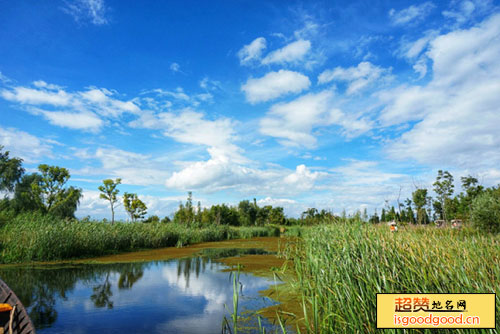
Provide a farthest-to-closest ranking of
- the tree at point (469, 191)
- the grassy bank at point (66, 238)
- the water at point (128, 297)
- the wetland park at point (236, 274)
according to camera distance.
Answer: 1. the tree at point (469, 191)
2. the grassy bank at point (66, 238)
3. the water at point (128, 297)
4. the wetland park at point (236, 274)

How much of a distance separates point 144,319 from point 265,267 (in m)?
5.34

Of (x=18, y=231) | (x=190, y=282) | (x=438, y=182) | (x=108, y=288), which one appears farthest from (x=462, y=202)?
(x=18, y=231)

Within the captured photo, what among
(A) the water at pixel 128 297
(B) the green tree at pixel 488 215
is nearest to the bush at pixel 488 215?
(B) the green tree at pixel 488 215

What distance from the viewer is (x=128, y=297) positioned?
670 centimetres

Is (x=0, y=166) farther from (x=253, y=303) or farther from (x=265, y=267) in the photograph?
(x=253, y=303)

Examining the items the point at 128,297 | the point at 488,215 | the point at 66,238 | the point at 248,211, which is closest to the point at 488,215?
the point at 488,215

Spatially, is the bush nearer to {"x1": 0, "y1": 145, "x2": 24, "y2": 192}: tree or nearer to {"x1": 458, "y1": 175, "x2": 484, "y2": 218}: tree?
{"x1": 458, "y1": 175, "x2": 484, "y2": 218}: tree

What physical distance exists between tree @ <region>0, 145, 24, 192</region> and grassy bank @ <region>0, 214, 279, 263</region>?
2195 centimetres

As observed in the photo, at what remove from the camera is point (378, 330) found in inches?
117

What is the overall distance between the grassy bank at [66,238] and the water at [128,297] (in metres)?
1.46

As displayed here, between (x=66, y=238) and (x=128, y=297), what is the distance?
6718 mm

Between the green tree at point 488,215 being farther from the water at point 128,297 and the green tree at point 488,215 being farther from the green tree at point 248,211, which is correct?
the green tree at point 248,211

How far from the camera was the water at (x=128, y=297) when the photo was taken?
16.5 feet

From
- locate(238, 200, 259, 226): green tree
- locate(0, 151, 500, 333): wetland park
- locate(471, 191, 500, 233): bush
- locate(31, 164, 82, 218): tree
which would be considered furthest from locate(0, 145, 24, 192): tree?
locate(471, 191, 500, 233): bush
